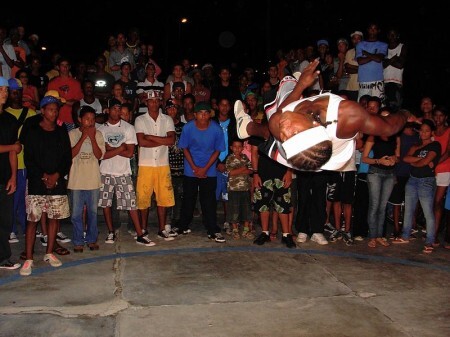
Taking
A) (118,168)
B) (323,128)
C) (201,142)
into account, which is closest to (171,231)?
(118,168)

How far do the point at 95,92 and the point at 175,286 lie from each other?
5.19 m

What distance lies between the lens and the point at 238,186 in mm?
8742

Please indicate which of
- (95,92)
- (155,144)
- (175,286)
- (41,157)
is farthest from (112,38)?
(175,286)

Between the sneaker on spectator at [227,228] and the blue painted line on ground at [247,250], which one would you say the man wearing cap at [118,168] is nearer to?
the blue painted line on ground at [247,250]

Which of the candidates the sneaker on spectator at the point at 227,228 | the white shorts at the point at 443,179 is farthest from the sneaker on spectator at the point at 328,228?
the white shorts at the point at 443,179

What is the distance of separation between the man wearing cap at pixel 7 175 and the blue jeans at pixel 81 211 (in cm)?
91

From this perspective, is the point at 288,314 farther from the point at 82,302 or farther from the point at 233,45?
the point at 233,45

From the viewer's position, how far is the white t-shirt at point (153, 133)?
8414 millimetres

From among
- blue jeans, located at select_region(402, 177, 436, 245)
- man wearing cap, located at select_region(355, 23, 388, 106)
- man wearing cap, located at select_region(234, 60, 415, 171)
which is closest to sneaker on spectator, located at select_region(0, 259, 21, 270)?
man wearing cap, located at select_region(234, 60, 415, 171)

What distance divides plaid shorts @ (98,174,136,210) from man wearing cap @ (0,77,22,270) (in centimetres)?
141

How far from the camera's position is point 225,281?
6508mm

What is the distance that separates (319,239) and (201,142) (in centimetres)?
241

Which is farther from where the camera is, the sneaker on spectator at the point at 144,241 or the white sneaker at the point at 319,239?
the white sneaker at the point at 319,239

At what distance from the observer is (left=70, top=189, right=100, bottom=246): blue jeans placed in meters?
7.69
